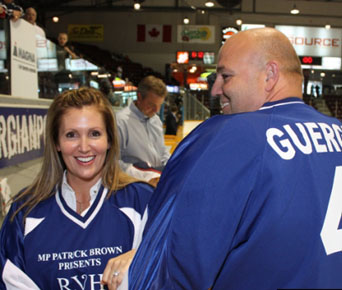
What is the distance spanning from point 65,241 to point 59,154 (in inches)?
15.0

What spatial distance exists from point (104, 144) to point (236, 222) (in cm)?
88

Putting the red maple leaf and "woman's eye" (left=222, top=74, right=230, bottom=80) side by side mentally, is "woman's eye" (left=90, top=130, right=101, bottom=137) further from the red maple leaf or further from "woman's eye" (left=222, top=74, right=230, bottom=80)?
the red maple leaf

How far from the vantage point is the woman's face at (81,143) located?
4.81ft

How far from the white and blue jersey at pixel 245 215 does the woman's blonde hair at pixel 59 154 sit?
2.45ft

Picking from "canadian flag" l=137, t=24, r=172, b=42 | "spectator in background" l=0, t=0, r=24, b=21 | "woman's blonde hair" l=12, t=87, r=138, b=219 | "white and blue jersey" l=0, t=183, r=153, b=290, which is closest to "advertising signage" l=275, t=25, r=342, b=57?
"canadian flag" l=137, t=24, r=172, b=42

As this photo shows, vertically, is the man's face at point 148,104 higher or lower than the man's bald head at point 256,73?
lower

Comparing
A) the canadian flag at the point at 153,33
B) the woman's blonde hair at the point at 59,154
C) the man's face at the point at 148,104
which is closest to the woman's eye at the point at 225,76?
the woman's blonde hair at the point at 59,154

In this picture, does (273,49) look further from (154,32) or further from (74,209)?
(154,32)

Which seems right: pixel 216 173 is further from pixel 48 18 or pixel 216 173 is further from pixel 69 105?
pixel 48 18

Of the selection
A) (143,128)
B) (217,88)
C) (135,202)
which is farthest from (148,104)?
(217,88)

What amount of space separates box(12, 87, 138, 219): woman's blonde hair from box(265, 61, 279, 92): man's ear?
69 centimetres

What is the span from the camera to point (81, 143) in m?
1.46

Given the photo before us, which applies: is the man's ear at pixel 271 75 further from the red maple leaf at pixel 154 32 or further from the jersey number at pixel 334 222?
the red maple leaf at pixel 154 32

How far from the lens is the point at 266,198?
28.4 inches
